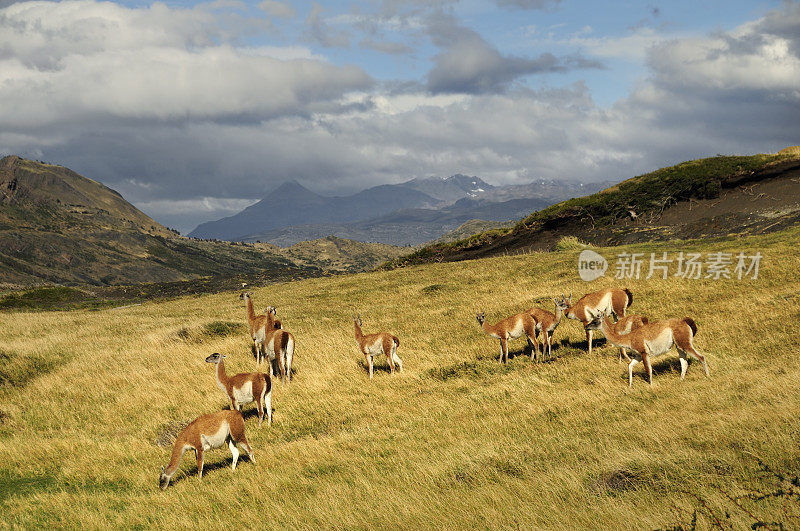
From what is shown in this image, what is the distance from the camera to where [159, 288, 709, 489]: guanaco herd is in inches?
437

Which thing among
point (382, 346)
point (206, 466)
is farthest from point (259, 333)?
point (206, 466)

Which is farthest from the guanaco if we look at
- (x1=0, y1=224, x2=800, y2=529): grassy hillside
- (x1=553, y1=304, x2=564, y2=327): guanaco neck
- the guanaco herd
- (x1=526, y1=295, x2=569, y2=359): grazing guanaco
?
(x1=553, y1=304, x2=564, y2=327): guanaco neck

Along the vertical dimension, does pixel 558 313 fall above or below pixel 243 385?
above

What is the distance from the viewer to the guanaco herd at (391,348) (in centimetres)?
1109

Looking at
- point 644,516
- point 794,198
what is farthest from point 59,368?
point 794,198

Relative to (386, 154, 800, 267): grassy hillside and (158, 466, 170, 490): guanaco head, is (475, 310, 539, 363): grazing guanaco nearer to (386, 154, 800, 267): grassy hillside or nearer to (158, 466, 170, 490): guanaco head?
(158, 466, 170, 490): guanaco head

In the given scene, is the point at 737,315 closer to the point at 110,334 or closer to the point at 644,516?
the point at 644,516

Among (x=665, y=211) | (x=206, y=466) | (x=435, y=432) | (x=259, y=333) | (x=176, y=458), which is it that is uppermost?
(x=665, y=211)

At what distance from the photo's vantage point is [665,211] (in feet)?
176

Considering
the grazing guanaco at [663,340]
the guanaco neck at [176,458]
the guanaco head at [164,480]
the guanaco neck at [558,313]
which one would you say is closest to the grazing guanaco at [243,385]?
the guanaco neck at [176,458]

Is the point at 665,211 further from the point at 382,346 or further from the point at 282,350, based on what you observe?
the point at 282,350

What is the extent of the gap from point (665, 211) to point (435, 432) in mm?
49833

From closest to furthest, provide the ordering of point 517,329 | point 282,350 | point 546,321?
point 282,350 < point 517,329 < point 546,321

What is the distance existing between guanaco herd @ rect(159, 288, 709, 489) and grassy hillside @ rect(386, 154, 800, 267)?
30.9 m
